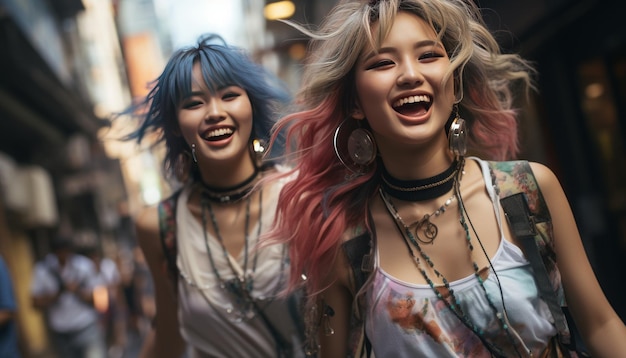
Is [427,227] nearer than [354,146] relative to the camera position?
Yes

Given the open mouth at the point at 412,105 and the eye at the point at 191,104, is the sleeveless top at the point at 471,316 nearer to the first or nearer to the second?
the open mouth at the point at 412,105

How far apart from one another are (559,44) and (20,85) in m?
9.23

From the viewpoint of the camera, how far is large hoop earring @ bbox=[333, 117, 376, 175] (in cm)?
286

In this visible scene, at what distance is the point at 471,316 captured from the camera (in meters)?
2.55

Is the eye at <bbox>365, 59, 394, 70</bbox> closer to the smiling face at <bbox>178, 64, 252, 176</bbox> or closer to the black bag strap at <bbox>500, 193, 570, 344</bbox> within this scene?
the black bag strap at <bbox>500, 193, 570, 344</bbox>

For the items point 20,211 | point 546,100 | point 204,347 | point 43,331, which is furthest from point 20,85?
point 204,347

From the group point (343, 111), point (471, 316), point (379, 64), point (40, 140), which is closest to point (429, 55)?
point (379, 64)

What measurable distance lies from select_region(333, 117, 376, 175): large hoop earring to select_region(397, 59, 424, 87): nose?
0.33 metres

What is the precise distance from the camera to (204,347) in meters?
3.77

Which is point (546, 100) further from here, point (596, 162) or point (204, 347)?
point (204, 347)

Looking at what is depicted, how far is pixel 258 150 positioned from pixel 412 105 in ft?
4.35

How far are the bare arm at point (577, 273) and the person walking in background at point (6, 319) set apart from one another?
13.7 ft

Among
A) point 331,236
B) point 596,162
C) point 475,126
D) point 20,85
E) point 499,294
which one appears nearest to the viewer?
point 499,294

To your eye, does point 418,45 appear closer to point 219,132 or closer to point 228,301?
point 219,132
